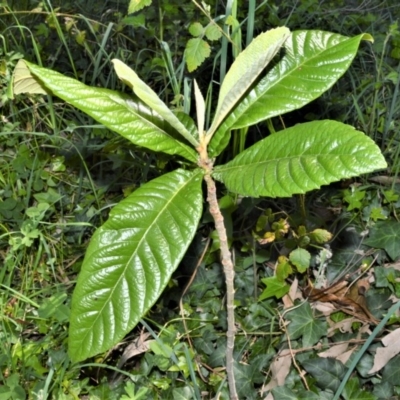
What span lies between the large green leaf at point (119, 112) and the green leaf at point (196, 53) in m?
0.56

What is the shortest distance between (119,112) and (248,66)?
26cm

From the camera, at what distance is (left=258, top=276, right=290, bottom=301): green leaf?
1.79m

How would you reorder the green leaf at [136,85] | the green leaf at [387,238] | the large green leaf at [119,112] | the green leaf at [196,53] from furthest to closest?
1. the green leaf at [387,238]
2. the green leaf at [196,53]
3. the large green leaf at [119,112]
4. the green leaf at [136,85]

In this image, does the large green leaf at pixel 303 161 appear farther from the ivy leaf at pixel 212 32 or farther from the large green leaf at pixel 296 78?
the ivy leaf at pixel 212 32

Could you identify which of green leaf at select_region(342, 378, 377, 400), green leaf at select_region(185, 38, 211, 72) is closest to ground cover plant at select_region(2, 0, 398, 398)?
green leaf at select_region(342, 378, 377, 400)

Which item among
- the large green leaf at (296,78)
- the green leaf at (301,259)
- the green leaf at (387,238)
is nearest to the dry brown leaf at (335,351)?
the green leaf at (301,259)

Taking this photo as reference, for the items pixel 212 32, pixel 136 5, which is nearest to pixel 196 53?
pixel 212 32

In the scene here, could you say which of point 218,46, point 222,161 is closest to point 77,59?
point 218,46

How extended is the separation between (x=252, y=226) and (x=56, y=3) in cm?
213

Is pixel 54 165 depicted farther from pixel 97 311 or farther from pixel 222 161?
pixel 97 311

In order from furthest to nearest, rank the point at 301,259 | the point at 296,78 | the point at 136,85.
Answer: the point at 301,259
the point at 296,78
the point at 136,85

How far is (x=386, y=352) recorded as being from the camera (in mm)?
1610

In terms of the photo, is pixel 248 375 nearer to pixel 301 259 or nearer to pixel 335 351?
pixel 335 351

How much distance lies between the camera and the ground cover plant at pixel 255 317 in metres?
1.63
